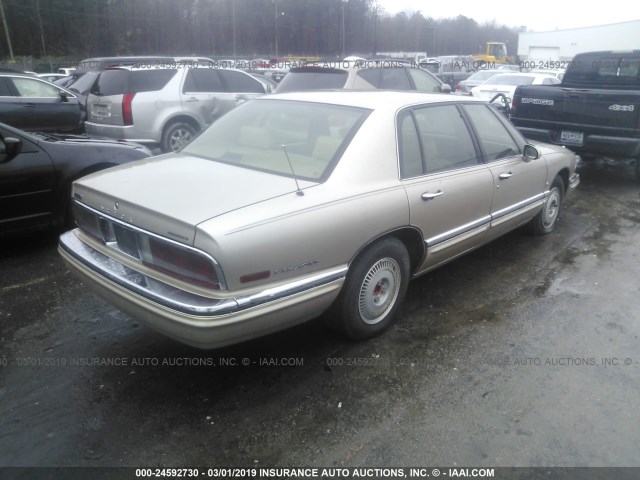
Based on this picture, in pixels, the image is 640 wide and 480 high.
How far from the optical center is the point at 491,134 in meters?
4.37

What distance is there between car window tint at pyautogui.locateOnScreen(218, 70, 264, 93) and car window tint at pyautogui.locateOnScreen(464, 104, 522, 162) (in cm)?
615

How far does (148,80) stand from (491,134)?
614 centimetres

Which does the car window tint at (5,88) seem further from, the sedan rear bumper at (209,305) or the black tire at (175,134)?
the sedan rear bumper at (209,305)

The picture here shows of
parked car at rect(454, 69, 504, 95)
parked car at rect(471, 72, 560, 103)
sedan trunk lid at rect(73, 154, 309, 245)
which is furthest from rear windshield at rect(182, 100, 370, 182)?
parked car at rect(454, 69, 504, 95)

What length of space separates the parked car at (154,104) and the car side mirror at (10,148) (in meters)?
3.32

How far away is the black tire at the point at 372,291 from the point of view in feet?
10.3

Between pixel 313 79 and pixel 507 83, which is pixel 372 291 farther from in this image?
pixel 507 83

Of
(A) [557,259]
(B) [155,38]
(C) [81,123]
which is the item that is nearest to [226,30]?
(B) [155,38]

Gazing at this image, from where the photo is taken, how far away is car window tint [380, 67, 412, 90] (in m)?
8.16

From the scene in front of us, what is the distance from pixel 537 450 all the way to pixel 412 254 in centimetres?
153

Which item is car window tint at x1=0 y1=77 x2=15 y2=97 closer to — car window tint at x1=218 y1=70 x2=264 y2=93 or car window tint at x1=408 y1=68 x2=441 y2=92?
car window tint at x1=218 y1=70 x2=264 y2=93

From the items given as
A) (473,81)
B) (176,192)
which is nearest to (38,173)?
(176,192)

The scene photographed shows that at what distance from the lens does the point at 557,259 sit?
4.96 meters

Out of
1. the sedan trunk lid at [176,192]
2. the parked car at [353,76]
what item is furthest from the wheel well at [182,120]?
the sedan trunk lid at [176,192]
